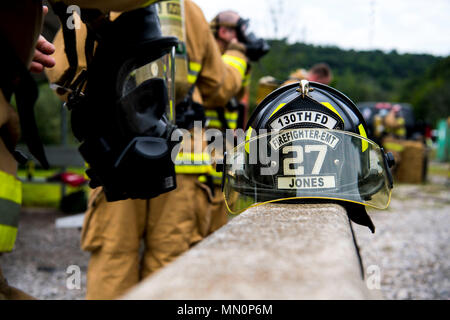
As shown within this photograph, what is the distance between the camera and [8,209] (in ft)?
4.11

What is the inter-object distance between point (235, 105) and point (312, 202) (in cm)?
265

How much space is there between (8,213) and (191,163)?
5.26 ft

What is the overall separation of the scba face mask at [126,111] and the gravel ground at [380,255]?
2791mm

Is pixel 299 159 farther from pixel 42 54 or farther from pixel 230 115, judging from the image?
pixel 230 115

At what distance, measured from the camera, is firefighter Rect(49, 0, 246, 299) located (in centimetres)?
255

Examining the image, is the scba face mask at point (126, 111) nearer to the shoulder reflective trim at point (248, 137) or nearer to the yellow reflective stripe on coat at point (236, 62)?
the shoulder reflective trim at point (248, 137)

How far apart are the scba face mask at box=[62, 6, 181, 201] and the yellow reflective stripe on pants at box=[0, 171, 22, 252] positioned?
28 centimetres

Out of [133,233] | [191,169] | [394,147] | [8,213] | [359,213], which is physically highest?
[8,213]

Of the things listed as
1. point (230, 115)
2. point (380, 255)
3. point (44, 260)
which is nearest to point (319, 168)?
point (230, 115)

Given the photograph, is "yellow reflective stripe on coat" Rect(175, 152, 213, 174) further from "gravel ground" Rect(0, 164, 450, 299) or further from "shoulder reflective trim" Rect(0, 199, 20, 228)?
"gravel ground" Rect(0, 164, 450, 299)

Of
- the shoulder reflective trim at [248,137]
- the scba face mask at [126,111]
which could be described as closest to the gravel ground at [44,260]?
the scba face mask at [126,111]

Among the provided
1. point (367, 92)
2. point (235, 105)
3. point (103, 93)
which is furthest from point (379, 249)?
point (367, 92)

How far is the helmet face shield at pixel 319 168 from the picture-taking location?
1.46m
